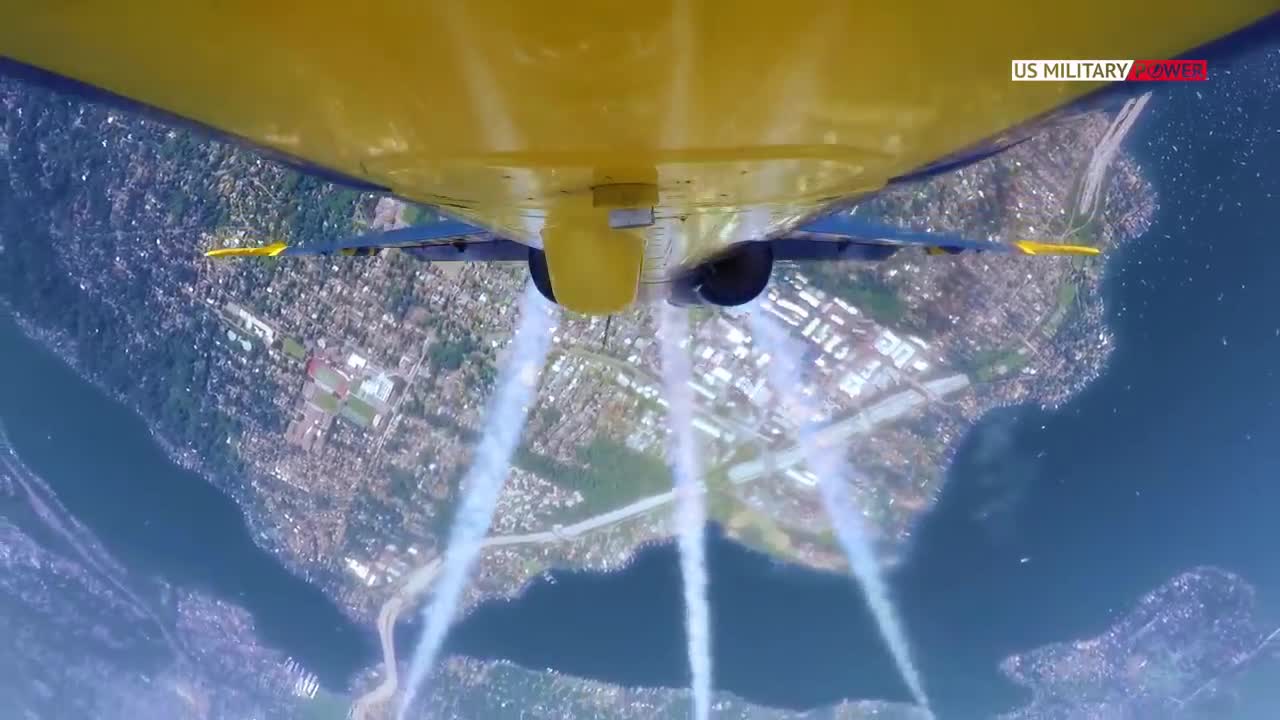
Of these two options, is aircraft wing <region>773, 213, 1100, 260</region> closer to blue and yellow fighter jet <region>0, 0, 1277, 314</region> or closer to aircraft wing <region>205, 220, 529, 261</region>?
aircraft wing <region>205, 220, 529, 261</region>

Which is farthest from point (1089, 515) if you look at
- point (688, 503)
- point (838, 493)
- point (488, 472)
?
point (488, 472)

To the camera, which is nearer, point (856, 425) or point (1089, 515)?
point (856, 425)

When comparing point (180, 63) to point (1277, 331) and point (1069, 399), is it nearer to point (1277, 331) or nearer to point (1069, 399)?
point (1069, 399)

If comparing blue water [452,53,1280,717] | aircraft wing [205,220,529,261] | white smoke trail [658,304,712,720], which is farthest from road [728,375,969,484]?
aircraft wing [205,220,529,261]

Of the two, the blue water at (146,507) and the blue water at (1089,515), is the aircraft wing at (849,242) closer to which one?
the blue water at (1089,515)

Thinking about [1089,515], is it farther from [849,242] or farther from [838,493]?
[849,242]

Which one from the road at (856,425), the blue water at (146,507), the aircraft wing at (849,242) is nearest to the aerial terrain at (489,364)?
the road at (856,425)

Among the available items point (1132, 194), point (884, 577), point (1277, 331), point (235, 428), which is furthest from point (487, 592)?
point (1277, 331)
